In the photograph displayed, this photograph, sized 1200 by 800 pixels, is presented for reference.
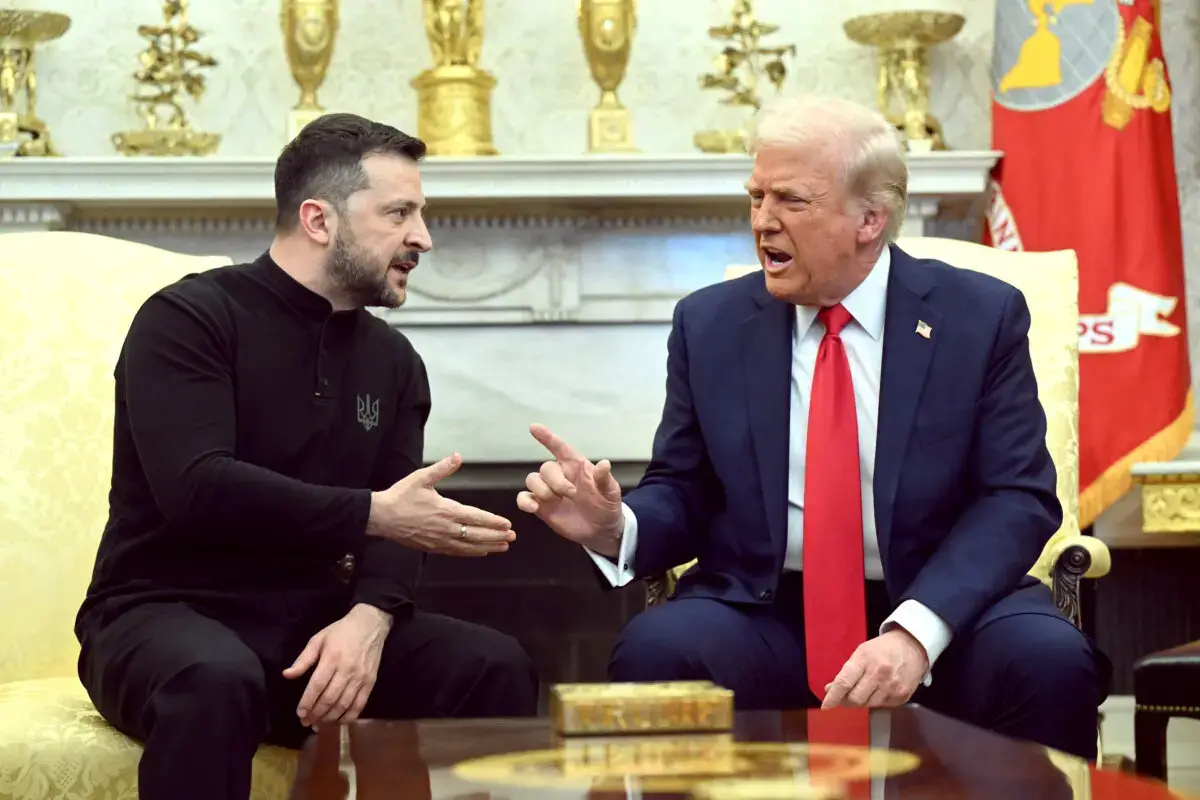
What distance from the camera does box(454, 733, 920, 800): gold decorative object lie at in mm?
1791

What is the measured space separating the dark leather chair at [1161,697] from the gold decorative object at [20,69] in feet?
10.2

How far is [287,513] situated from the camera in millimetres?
2484

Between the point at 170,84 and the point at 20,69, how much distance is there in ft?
1.28

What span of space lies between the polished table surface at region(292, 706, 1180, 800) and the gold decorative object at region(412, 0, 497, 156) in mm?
2458

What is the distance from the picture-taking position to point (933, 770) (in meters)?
1.86

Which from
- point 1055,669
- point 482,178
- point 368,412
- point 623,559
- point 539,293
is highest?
point 482,178

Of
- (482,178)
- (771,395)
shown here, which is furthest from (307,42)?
(771,395)

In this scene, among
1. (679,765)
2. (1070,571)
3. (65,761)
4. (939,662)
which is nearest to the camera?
(679,765)

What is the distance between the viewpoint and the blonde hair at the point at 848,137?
2779 millimetres

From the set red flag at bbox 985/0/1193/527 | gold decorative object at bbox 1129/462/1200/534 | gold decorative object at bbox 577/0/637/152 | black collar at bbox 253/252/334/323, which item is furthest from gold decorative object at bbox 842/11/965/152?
black collar at bbox 253/252/334/323

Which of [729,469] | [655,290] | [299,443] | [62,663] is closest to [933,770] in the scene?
[729,469]

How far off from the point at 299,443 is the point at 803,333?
2.86 ft

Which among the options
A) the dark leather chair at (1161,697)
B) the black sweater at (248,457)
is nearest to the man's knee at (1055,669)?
the dark leather chair at (1161,697)

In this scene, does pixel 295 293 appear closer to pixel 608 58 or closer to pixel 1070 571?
pixel 1070 571
